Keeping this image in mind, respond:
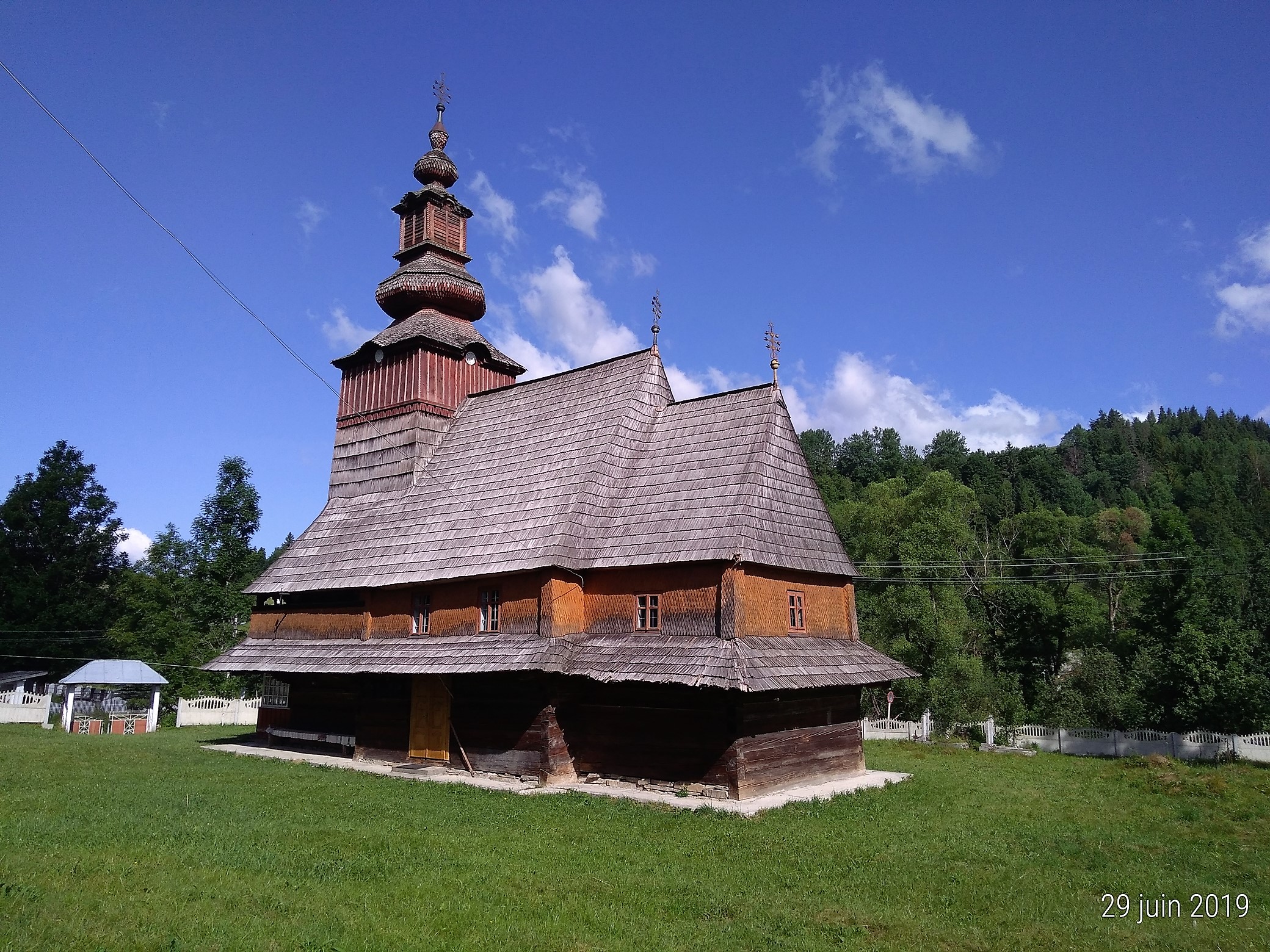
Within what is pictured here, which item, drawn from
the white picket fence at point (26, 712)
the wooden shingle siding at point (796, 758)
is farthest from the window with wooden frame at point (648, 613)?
the white picket fence at point (26, 712)

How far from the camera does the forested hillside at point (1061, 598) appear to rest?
25156mm

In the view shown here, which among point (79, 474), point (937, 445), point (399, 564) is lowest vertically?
point (399, 564)

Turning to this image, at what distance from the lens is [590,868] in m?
9.67

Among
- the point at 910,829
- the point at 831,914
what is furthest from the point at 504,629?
the point at 831,914

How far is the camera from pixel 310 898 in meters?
8.16

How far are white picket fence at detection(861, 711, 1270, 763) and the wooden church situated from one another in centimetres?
888

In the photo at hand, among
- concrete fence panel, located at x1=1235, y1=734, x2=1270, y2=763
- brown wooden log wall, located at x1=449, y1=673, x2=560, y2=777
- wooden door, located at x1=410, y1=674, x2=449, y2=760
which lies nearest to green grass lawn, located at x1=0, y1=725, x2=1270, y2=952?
brown wooden log wall, located at x1=449, y1=673, x2=560, y2=777

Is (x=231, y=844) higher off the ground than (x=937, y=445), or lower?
lower

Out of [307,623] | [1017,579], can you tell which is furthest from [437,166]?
[1017,579]

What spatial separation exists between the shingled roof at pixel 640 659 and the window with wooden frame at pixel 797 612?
359 mm

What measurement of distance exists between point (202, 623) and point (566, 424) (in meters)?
34.3

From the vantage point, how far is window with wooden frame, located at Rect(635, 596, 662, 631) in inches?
641

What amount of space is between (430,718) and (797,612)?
866cm

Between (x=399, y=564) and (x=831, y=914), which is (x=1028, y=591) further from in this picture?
(x=831, y=914)
